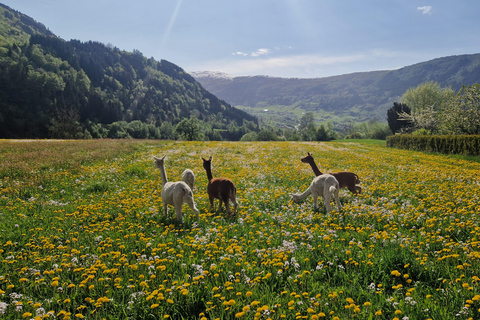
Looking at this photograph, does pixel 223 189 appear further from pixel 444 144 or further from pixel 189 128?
pixel 189 128

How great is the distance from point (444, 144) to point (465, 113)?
10.0 m

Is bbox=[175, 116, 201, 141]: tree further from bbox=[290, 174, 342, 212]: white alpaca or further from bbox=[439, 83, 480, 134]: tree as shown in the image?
bbox=[290, 174, 342, 212]: white alpaca

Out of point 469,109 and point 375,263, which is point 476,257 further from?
point 469,109

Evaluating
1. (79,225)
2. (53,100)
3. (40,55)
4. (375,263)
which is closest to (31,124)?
(53,100)

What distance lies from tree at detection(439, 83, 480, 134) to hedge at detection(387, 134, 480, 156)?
218 inches

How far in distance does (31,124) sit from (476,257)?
465 ft

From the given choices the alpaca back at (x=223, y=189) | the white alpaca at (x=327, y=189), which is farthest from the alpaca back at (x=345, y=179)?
the alpaca back at (x=223, y=189)

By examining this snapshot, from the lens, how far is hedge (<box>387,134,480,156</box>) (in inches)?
1038

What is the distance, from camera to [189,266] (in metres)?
4.85

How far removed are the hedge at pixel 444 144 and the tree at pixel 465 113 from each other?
554cm

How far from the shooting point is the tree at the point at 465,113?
3509cm

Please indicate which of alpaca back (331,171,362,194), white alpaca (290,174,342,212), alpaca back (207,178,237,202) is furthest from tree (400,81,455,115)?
alpaca back (207,178,237,202)

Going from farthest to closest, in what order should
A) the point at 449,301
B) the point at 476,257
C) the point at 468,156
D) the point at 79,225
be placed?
the point at 468,156
the point at 79,225
the point at 476,257
the point at 449,301

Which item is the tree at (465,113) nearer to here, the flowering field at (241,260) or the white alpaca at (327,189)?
the flowering field at (241,260)
